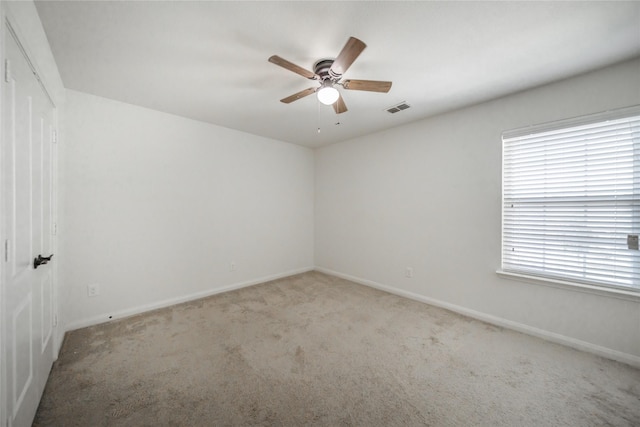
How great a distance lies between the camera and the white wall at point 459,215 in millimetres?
2107

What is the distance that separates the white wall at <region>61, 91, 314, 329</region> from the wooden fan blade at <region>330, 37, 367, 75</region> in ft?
8.03

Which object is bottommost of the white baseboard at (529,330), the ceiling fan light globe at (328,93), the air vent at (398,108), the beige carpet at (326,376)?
the beige carpet at (326,376)

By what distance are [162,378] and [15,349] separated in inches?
34.4

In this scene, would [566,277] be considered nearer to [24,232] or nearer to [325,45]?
[325,45]

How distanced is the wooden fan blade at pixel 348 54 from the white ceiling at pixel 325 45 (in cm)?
20

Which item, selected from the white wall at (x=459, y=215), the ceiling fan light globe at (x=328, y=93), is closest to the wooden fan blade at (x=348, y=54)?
the ceiling fan light globe at (x=328, y=93)

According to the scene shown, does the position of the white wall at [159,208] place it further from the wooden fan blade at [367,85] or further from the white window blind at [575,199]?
the white window blind at [575,199]

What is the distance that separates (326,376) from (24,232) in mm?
2148

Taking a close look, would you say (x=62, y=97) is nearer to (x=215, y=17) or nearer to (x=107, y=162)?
(x=107, y=162)

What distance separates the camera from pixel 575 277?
87.7 inches

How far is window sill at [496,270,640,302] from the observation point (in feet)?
6.48

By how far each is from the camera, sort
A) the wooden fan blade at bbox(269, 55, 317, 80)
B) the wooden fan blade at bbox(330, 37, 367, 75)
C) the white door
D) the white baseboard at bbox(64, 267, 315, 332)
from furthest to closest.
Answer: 1. the white baseboard at bbox(64, 267, 315, 332)
2. the wooden fan blade at bbox(269, 55, 317, 80)
3. the wooden fan blade at bbox(330, 37, 367, 75)
4. the white door

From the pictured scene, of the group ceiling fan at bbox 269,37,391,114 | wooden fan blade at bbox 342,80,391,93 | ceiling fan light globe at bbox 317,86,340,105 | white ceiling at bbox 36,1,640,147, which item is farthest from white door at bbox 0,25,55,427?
wooden fan blade at bbox 342,80,391,93

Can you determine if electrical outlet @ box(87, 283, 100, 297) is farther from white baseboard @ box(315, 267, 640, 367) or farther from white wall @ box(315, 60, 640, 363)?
white baseboard @ box(315, 267, 640, 367)
